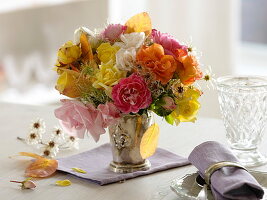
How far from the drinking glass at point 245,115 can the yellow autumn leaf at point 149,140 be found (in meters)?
0.19

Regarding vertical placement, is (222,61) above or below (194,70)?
below

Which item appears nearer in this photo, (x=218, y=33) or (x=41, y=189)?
(x=41, y=189)

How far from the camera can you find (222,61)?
341cm

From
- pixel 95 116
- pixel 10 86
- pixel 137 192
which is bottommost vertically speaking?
pixel 10 86

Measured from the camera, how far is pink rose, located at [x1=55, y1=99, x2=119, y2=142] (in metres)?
1.27

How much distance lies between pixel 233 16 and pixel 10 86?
1.22m

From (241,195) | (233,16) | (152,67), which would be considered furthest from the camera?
(233,16)

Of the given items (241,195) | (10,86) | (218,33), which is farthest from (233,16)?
(241,195)

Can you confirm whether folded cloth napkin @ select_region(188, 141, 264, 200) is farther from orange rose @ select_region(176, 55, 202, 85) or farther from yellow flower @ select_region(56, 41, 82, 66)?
yellow flower @ select_region(56, 41, 82, 66)

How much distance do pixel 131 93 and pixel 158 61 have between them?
0.08m

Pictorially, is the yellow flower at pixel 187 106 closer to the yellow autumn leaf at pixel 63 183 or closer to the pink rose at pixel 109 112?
the pink rose at pixel 109 112

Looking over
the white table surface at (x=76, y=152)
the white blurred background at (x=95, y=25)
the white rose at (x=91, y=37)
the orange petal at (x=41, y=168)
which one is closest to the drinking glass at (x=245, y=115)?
the white table surface at (x=76, y=152)

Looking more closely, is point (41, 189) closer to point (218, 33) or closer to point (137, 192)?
point (137, 192)

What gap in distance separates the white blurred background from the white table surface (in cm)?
142
